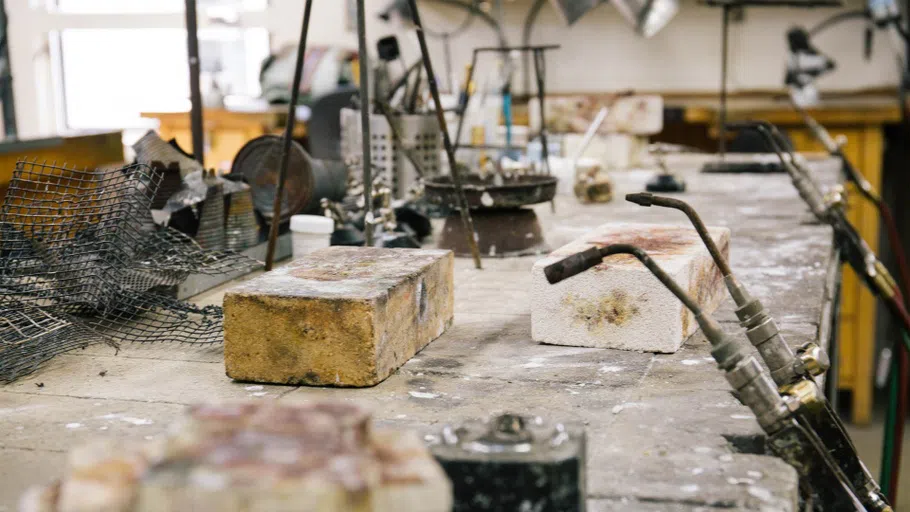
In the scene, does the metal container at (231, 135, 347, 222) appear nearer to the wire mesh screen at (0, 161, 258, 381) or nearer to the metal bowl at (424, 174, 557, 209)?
the metal bowl at (424, 174, 557, 209)

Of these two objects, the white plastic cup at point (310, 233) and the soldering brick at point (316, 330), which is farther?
the white plastic cup at point (310, 233)

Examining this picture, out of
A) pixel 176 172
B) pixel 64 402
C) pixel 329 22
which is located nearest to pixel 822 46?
pixel 329 22

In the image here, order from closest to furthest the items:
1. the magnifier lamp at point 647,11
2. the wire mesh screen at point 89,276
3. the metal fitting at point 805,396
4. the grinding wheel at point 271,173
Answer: the metal fitting at point 805,396, the wire mesh screen at point 89,276, the grinding wheel at point 271,173, the magnifier lamp at point 647,11

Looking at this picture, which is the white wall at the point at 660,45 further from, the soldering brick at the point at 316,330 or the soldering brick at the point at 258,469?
the soldering brick at the point at 258,469

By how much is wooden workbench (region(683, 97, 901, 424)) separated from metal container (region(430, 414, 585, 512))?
6065 mm

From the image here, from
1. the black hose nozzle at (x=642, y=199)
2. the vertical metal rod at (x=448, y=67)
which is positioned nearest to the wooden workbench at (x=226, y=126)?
the vertical metal rod at (x=448, y=67)

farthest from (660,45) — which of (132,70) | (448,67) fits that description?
(132,70)

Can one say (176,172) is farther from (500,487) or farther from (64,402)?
(500,487)

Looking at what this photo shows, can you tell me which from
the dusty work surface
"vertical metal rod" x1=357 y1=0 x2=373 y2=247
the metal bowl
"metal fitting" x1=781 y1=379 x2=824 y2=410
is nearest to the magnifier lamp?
the metal bowl

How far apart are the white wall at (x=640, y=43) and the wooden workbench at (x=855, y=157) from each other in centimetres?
77

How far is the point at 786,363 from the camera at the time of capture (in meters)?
1.97

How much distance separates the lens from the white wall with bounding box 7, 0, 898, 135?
7.82 m

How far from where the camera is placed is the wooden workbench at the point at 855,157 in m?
6.91

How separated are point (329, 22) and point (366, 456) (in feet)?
25.6
